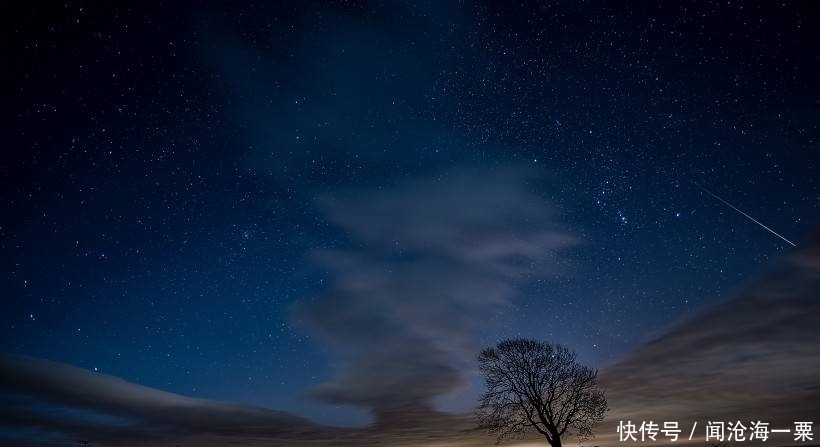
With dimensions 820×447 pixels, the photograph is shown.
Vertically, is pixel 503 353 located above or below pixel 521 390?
above

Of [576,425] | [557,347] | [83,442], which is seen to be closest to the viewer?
[576,425]

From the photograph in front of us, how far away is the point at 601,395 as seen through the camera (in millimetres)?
38688

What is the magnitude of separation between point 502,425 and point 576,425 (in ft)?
18.0

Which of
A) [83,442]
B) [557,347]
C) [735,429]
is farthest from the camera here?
[83,442]

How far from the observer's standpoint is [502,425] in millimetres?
38125

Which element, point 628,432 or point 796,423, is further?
point 628,432

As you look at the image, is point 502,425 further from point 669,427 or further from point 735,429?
point 735,429

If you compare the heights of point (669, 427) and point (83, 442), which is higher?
point (669, 427)

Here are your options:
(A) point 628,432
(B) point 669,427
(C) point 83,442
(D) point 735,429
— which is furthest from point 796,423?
(C) point 83,442

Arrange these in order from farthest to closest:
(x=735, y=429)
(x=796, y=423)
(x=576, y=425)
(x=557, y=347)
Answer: (x=557, y=347) → (x=576, y=425) → (x=735, y=429) → (x=796, y=423)

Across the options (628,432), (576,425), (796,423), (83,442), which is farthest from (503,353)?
(83,442)

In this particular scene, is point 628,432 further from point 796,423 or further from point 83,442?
point 83,442

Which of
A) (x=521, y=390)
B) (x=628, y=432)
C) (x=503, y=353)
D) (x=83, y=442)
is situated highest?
(x=503, y=353)

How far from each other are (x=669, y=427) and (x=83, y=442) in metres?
123
